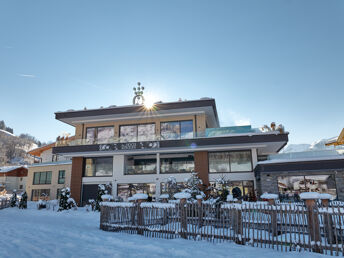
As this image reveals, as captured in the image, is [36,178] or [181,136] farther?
[36,178]

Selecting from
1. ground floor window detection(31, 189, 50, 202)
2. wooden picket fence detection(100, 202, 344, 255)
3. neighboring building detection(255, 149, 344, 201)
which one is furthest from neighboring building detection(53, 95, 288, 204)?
wooden picket fence detection(100, 202, 344, 255)

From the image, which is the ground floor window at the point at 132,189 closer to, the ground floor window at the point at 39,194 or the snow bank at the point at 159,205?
the snow bank at the point at 159,205

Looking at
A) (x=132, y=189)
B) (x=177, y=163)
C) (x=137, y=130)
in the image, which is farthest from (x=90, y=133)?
(x=177, y=163)

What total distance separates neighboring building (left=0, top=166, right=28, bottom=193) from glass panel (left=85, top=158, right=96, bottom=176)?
131 ft

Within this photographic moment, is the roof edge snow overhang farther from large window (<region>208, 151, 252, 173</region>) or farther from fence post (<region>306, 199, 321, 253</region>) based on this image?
fence post (<region>306, 199, 321, 253</region>)

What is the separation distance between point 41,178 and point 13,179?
3160 cm

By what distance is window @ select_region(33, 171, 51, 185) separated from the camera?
3266 centimetres

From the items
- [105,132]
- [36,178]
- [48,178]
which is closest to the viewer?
[105,132]

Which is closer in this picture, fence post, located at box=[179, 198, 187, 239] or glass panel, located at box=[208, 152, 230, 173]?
fence post, located at box=[179, 198, 187, 239]

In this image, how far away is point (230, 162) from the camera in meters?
22.7

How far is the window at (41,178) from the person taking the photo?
32.7 meters

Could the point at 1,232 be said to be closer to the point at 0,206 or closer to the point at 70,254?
the point at 70,254

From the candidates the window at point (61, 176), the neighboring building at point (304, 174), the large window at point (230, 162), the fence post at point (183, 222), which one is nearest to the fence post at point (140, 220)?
the fence post at point (183, 222)

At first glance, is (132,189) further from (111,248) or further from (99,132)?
(111,248)
